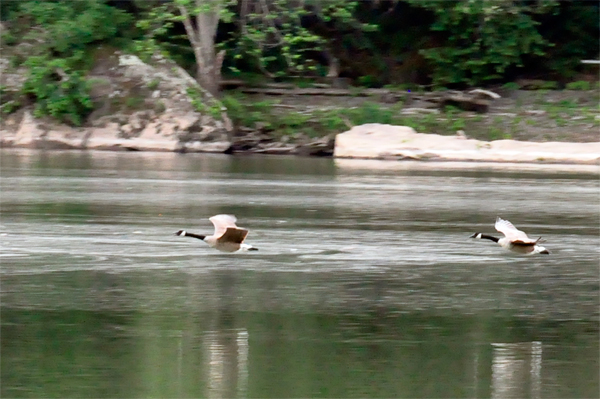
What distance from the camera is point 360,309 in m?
9.40

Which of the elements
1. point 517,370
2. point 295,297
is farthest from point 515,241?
point 517,370

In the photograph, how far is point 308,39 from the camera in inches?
1234

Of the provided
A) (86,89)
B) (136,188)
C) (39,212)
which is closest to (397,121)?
(86,89)

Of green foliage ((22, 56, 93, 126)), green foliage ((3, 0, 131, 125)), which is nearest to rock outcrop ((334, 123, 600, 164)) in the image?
green foliage ((22, 56, 93, 126))

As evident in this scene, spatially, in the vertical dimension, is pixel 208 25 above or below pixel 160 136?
above

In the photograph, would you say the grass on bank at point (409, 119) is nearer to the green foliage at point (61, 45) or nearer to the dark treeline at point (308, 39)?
the dark treeline at point (308, 39)

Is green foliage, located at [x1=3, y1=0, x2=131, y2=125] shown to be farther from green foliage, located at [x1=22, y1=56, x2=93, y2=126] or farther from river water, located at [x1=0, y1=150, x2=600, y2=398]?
river water, located at [x1=0, y1=150, x2=600, y2=398]

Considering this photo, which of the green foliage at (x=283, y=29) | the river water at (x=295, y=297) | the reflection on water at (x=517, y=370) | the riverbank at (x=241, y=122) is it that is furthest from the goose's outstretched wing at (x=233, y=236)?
the green foliage at (x=283, y=29)

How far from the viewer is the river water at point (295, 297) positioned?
23.5ft

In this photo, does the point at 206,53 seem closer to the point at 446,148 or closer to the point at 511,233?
the point at 446,148

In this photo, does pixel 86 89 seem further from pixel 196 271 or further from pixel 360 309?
pixel 360 309

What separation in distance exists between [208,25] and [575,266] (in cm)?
2330

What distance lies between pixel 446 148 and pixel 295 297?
67.4 feet

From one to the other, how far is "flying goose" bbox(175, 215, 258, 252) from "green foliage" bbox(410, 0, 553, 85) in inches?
973
